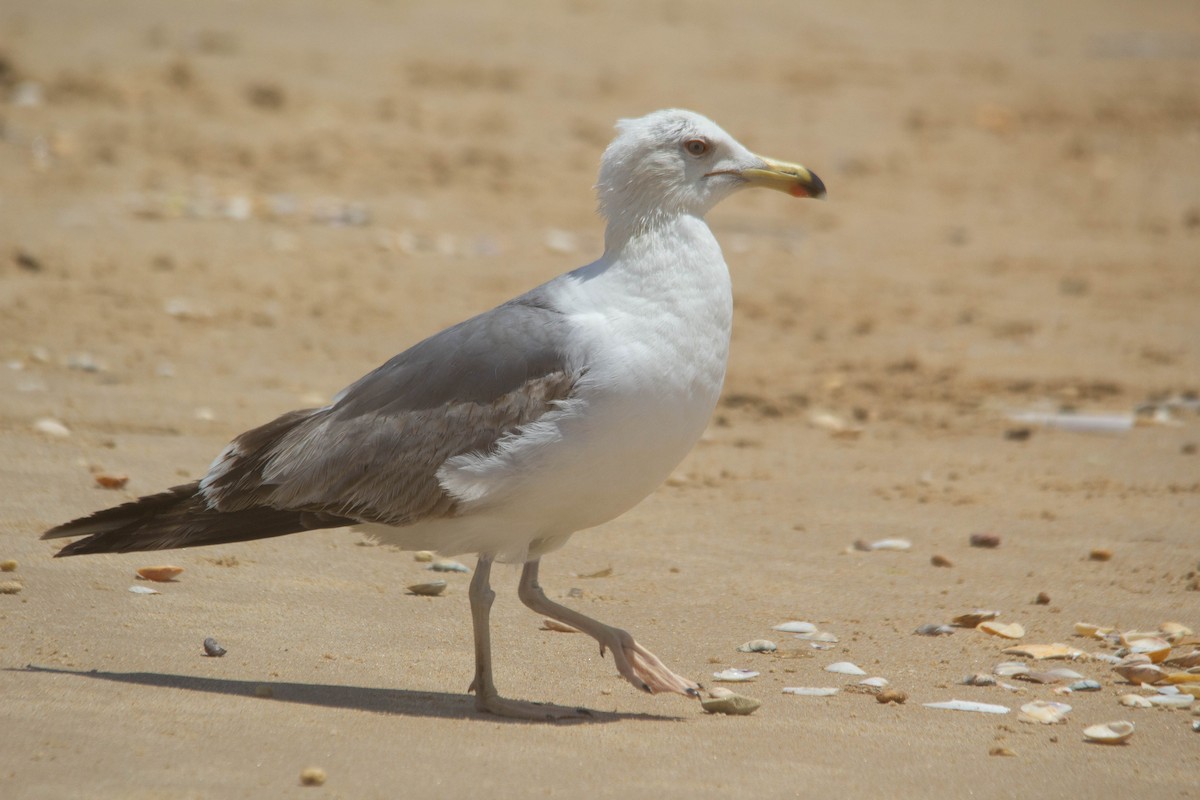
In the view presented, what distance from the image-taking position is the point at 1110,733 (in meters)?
3.90

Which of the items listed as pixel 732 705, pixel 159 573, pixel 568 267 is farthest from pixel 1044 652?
pixel 568 267

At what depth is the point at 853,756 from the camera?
3764 mm

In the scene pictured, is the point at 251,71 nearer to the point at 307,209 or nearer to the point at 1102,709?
the point at 307,209

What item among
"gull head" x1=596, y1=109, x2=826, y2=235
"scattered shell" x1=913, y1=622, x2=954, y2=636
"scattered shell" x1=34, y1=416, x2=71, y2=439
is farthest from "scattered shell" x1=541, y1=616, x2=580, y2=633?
"scattered shell" x1=34, y1=416, x2=71, y2=439

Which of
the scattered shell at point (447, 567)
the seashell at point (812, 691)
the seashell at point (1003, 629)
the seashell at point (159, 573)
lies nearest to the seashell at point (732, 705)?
the seashell at point (812, 691)

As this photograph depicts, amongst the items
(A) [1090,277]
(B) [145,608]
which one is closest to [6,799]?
(B) [145,608]

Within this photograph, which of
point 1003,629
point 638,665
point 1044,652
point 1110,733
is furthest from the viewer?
point 1003,629

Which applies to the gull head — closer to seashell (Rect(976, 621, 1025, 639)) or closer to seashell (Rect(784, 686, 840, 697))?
seashell (Rect(784, 686, 840, 697))

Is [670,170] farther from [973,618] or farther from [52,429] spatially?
[52,429]

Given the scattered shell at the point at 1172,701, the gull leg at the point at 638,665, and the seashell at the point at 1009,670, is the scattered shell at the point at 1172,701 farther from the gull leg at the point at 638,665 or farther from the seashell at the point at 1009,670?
the gull leg at the point at 638,665

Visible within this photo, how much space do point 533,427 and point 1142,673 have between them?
190cm

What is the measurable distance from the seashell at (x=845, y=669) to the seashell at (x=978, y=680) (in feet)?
0.96

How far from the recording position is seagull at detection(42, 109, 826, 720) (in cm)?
402

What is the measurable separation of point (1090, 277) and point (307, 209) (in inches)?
216
